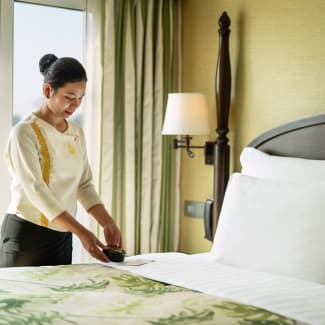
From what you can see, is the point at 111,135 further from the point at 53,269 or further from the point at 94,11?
the point at 53,269

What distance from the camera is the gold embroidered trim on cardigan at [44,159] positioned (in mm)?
2848

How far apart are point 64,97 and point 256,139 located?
1.09 meters

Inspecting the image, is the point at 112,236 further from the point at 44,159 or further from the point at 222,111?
the point at 222,111

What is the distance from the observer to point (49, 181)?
2.88 m

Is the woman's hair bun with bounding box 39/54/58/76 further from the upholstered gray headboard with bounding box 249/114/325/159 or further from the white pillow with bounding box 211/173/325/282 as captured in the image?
the upholstered gray headboard with bounding box 249/114/325/159

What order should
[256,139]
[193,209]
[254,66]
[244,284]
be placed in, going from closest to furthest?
[244,284]
[256,139]
[254,66]
[193,209]

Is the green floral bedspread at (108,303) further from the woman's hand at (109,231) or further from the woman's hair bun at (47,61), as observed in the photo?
the woman's hair bun at (47,61)

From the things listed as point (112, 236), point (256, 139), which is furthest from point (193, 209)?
point (112, 236)

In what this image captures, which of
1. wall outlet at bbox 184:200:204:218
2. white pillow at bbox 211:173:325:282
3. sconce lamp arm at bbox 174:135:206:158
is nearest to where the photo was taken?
white pillow at bbox 211:173:325:282

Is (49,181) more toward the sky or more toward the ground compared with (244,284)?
more toward the sky

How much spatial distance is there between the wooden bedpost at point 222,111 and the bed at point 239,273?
282 mm

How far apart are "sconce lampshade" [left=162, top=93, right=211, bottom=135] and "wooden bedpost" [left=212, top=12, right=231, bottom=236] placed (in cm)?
9

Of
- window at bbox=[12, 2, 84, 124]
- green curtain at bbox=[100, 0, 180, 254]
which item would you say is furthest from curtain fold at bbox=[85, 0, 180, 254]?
window at bbox=[12, 2, 84, 124]

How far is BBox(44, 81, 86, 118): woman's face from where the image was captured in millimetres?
2920
